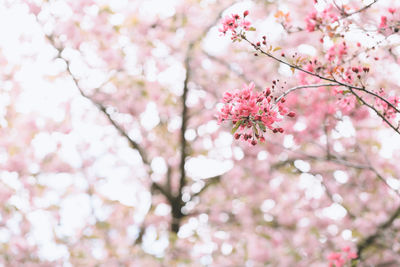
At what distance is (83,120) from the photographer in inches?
321

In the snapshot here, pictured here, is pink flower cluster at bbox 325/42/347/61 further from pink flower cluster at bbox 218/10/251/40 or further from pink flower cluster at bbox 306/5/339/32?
pink flower cluster at bbox 218/10/251/40

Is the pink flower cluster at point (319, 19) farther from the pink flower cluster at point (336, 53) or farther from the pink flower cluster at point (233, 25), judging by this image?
the pink flower cluster at point (233, 25)

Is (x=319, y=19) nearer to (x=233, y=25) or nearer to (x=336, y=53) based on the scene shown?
(x=336, y=53)

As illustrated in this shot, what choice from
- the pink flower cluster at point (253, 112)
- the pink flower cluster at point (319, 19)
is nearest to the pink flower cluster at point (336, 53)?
the pink flower cluster at point (319, 19)

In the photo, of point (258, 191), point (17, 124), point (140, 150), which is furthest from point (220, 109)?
point (17, 124)

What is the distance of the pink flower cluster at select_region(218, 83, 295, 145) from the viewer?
223cm

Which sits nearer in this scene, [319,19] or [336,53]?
[319,19]

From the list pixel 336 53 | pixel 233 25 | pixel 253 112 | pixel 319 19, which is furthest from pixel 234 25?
pixel 336 53

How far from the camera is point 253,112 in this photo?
2242mm

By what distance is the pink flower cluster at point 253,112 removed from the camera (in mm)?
2234

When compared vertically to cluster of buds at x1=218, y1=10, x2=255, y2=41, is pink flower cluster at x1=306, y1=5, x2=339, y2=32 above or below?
below

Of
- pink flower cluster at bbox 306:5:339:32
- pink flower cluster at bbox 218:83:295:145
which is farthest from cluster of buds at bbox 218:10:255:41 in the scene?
pink flower cluster at bbox 306:5:339:32

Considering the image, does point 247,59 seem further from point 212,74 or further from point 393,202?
point 393,202

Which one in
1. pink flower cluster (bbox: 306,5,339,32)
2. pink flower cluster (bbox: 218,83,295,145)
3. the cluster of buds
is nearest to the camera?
pink flower cluster (bbox: 218,83,295,145)
